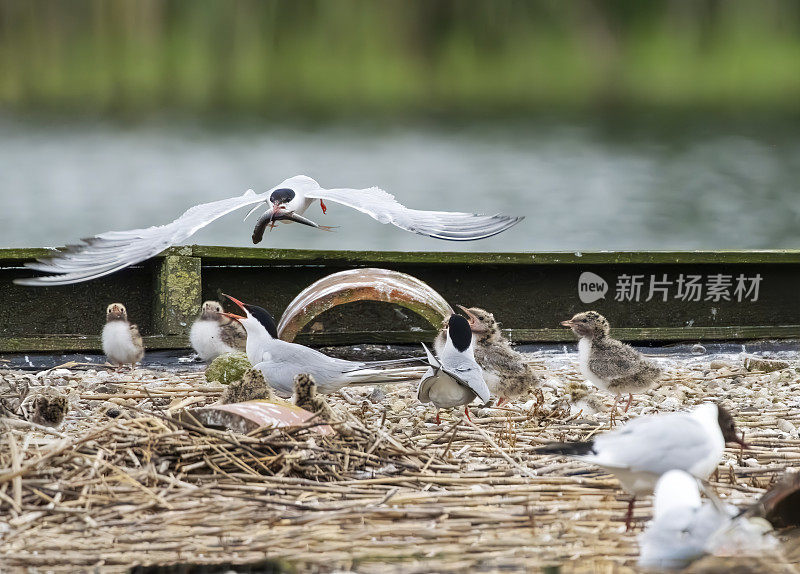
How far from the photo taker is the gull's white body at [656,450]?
2.51m

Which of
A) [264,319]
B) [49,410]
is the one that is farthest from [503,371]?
[49,410]

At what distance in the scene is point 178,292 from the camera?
4770mm

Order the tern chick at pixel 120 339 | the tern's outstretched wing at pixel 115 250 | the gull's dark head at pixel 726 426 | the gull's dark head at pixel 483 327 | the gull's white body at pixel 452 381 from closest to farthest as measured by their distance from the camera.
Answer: the gull's dark head at pixel 726 426, the gull's white body at pixel 452 381, the tern's outstretched wing at pixel 115 250, the gull's dark head at pixel 483 327, the tern chick at pixel 120 339

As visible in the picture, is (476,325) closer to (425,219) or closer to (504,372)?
(504,372)

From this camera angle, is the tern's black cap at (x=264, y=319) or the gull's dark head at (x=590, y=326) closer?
the tern's black cap at (x=264, y=319)

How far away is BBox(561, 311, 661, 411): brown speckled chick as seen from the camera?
151 inches

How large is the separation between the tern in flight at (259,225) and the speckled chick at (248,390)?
577 mm

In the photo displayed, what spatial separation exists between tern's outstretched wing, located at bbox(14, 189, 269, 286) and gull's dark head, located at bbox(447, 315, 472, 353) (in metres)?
0.87

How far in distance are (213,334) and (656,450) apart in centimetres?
244

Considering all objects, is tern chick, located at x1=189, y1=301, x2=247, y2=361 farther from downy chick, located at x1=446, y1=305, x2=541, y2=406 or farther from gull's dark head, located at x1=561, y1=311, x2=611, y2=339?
gull's dark head, located at x1=561, y1=311, x2=611, y2=339

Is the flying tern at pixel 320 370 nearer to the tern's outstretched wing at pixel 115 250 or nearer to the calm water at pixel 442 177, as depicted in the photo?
the tern's outstretched wing at pixel 115 250

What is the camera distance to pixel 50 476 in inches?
112

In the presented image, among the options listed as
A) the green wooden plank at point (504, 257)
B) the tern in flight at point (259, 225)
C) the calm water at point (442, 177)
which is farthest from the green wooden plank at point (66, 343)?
the calm water at point (442, 177)

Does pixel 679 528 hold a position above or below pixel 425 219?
below
